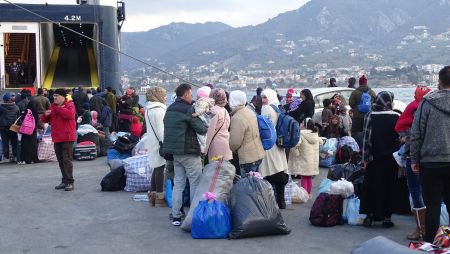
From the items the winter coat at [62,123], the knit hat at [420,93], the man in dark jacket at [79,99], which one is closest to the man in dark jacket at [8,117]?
the man in dark jacket at [79,99]

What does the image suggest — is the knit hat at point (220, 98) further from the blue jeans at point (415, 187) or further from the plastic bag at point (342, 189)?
the blue jeans at point (415, 187)

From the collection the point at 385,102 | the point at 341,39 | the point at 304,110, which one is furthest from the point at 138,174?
the point at 341,39

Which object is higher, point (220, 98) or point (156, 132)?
point (220, 98)

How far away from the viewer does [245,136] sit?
312 inches

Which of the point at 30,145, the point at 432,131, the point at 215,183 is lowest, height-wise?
the point at 30,145

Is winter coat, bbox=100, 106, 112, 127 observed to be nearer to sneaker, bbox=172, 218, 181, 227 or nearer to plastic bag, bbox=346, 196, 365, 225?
sneaker, bbox=172, 218, 181, 227

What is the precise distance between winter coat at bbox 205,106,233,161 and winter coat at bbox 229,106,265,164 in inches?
3.0

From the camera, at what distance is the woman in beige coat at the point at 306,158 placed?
944 centimetres

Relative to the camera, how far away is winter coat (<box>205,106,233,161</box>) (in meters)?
7.83

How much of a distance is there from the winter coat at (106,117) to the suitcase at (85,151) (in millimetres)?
1683

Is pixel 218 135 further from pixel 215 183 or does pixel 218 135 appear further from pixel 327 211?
pixel 327 211

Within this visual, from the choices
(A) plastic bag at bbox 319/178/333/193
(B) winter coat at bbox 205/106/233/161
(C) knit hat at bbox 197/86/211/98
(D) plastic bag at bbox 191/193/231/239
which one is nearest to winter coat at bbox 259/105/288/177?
(A) plastic bag at bbox 319/178/333/193

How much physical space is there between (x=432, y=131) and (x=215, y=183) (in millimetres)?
2519

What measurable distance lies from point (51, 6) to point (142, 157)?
1408cm
